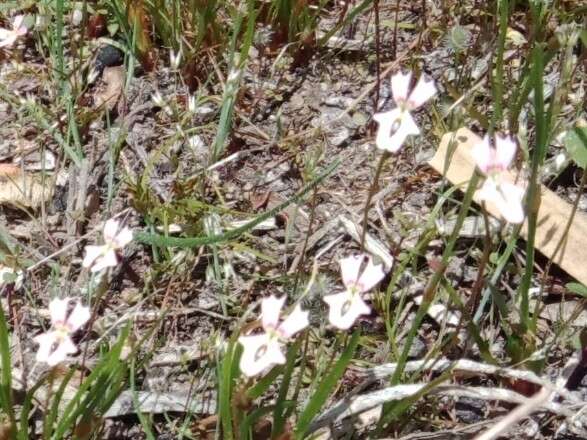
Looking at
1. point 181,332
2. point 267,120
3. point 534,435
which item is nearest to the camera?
point 534,435

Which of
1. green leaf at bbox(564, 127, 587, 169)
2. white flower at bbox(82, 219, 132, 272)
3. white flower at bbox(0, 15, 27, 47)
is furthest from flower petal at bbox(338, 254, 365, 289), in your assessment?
white flower at bbox(0, 15, 27, 47)

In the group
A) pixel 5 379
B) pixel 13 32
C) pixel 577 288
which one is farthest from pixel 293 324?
pixel 13 32

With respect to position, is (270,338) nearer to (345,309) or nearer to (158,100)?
(345,309)

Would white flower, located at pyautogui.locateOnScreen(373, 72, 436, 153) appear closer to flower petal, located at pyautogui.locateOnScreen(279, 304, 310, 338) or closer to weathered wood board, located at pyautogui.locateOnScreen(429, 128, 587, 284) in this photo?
flower petal, located at pyautogui.locateOnScreen(279, 304, 310, 338)

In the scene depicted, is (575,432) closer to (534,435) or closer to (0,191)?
(534,435)

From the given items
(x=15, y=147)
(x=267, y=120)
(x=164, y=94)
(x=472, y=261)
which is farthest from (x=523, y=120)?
(x=15, y=147)

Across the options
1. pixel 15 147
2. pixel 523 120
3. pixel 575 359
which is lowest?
pixel 575 359
